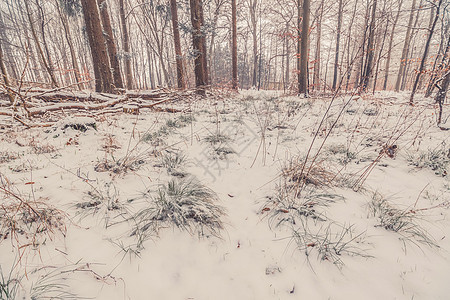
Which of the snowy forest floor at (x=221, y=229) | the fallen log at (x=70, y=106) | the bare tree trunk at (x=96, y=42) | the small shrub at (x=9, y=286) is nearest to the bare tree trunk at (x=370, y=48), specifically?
the snowy forest floor at (x=221, y=229)

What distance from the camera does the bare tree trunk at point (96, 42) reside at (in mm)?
5992

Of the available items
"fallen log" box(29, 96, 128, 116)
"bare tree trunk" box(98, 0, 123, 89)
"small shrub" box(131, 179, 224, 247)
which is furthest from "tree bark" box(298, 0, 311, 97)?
"small shrub" box(131, 179, 224, 247)

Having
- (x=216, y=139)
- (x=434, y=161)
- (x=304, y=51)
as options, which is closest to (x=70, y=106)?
(x=216, y=139)

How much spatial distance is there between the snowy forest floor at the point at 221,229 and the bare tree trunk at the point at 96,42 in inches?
172

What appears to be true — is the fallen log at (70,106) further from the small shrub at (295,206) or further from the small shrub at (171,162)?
the small shrub at (295,206)

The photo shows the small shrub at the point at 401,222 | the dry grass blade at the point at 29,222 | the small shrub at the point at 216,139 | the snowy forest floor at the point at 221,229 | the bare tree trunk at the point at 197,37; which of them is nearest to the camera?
the snowy forest floor at the point at 221,229

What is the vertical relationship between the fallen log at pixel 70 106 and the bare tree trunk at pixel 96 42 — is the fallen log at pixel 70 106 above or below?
below

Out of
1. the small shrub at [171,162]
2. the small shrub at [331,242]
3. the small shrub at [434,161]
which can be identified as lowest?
the small shrub at [331,242]

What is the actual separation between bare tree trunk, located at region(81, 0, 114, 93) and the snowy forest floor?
436 cm

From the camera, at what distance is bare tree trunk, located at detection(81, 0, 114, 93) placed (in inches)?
236

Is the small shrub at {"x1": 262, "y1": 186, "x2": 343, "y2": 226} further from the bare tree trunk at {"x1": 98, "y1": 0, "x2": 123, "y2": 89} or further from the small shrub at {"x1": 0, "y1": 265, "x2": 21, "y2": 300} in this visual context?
the bare tree trunk at {"x1": 98, "y1": 0, "x2": 123, "y2": 89}

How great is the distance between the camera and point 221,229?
170 cm

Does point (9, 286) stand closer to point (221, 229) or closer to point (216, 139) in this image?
point (221, 229)

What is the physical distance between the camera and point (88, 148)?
3115mm
